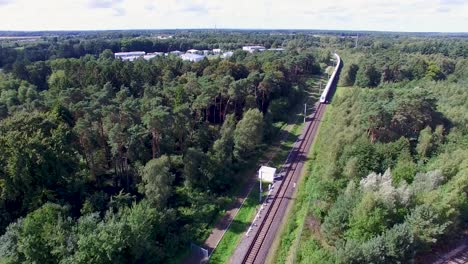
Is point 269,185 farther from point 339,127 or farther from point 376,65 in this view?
point 376,65

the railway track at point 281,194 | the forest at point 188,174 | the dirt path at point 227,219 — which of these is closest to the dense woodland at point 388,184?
the forest at point 188,174

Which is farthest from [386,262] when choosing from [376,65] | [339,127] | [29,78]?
[376,65]

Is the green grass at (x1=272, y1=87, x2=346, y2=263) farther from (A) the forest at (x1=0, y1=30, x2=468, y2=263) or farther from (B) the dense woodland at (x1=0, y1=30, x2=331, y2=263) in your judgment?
(B) the dense woodland at (x1=0, y1=30, x2=331, y2=263)

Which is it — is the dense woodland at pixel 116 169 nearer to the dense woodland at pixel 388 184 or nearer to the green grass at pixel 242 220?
Answer: the green grass at pixel 242 220

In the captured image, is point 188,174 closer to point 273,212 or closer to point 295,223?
point 273,212

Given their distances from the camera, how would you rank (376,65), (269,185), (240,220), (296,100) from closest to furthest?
(240,220)
(269,185)
(296,100)
(376,65)

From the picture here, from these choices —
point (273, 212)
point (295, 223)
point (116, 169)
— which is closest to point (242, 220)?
point (273, 212)
